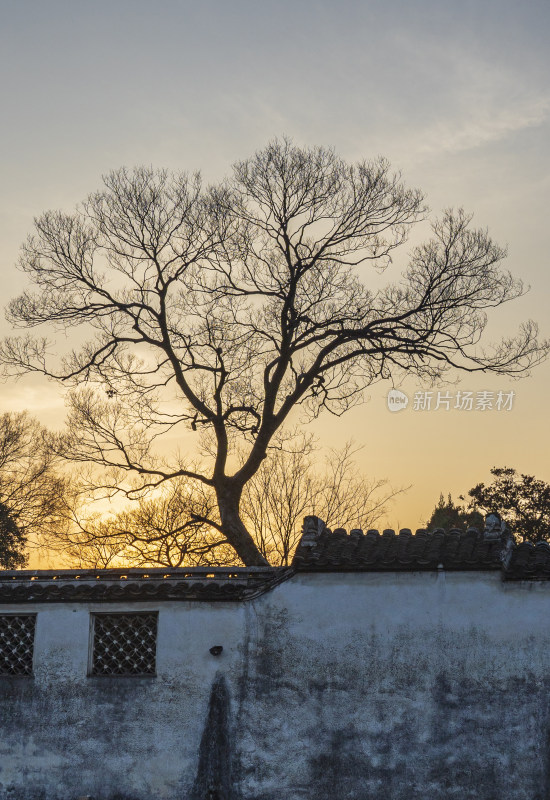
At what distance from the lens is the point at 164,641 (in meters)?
12.4

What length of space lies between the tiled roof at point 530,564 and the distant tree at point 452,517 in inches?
860

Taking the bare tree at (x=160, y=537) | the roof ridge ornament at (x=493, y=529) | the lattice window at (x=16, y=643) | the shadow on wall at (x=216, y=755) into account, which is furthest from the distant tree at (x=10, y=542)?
the roof ridge ornament at (x=493, y=529)

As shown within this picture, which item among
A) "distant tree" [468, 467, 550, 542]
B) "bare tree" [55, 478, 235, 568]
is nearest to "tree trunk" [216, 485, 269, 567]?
"bare tree" [55, 478, 235, 568]

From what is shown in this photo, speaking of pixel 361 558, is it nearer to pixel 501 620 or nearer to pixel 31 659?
pixel 501 620

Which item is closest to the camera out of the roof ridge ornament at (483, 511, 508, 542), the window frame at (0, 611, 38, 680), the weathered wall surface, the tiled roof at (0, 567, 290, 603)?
the weathered wall surface

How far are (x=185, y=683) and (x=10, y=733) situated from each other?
2418 millimetres

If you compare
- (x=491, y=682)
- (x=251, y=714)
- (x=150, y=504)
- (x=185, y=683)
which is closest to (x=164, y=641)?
(x=185, y=683)

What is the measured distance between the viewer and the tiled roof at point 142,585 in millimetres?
12391

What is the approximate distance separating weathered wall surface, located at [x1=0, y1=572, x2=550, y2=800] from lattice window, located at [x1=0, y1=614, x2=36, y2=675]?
194 mm

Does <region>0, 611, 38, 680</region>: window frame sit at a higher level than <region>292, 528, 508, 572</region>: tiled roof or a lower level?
lower

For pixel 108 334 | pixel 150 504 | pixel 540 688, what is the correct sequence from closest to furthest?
pixel 540 688 → pixel 108 334 → pixel 150 504

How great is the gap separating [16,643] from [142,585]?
194 cm

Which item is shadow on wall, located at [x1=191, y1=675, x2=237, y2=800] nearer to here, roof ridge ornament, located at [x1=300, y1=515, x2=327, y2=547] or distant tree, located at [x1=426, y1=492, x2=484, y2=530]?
roof ridge ornament, located at [x1=300, y1=515, x2=327, y2=547]

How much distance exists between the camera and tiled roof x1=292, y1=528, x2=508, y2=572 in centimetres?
1185
